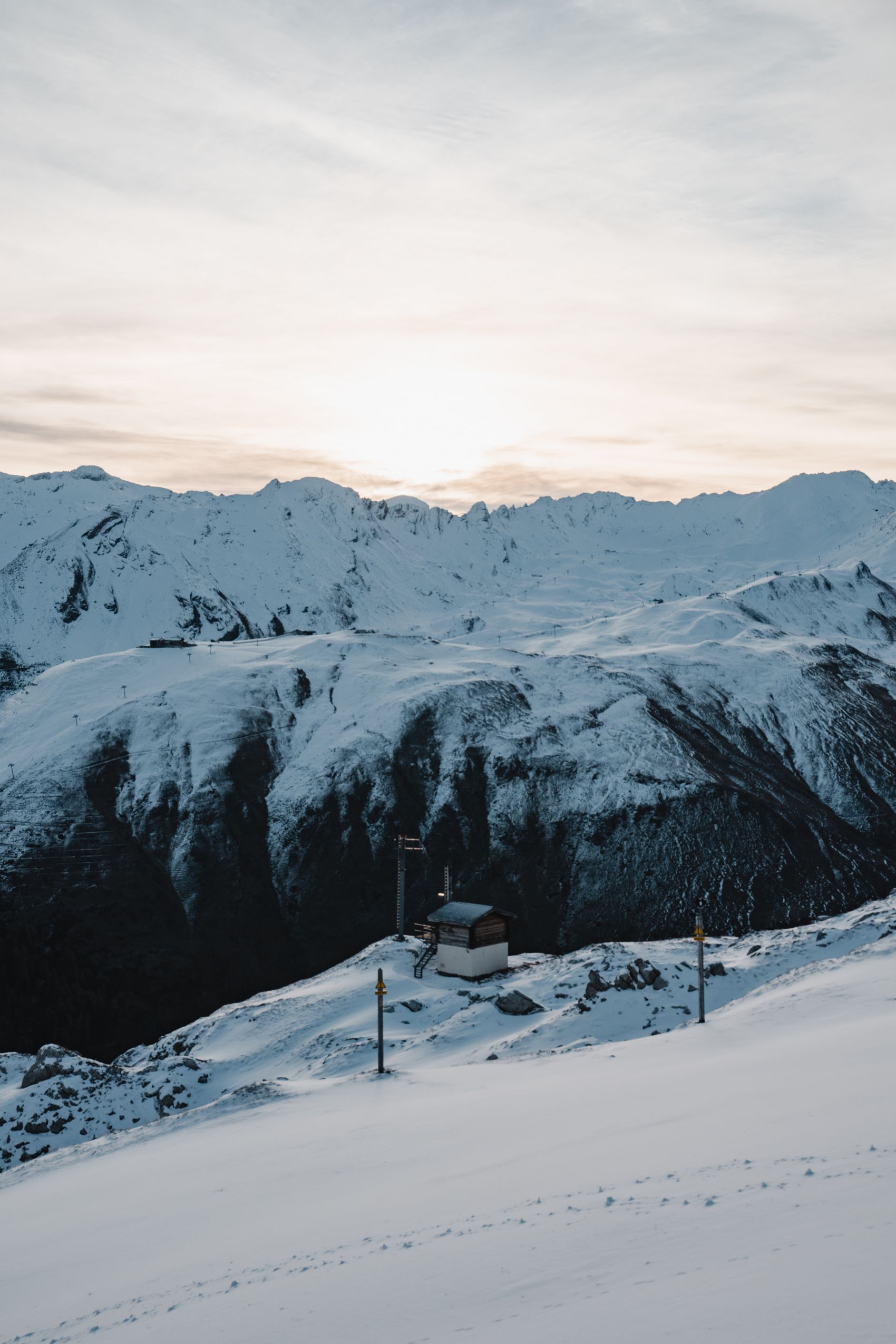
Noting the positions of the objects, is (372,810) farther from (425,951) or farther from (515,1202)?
(515,1202)

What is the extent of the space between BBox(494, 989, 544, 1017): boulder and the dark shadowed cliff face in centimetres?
3158

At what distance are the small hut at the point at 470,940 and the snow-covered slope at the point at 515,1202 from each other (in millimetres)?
19148

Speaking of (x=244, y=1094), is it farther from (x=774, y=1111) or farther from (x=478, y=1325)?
(x=478, y=1325)

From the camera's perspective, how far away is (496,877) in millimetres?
82062

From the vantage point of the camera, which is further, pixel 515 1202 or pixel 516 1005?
pixel 516 1005

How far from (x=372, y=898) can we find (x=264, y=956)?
10.4 m

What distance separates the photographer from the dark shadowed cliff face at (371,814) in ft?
238

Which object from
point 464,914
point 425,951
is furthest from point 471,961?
point 425,951

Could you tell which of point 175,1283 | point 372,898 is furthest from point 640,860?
point 175,1283

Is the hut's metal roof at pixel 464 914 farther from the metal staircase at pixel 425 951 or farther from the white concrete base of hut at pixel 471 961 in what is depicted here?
the white concrete base of hut at pixel 471 961

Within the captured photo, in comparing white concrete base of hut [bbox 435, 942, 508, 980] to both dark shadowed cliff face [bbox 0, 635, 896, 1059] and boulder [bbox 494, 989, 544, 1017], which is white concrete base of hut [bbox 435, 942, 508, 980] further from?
dark shadowed cliff face [bbox 0, 635, 896, 1059]

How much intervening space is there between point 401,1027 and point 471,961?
768 cm

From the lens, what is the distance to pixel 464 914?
5222 centimetres

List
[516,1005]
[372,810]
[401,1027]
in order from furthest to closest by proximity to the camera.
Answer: [372,810] < [401,1027] < [516,1005]
